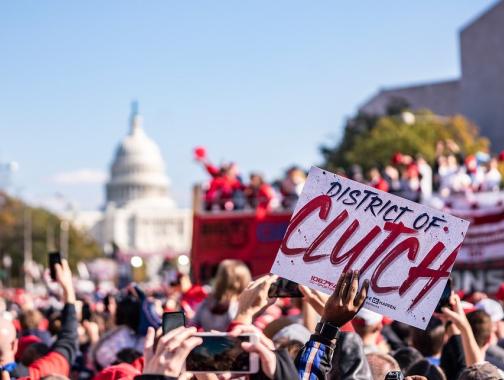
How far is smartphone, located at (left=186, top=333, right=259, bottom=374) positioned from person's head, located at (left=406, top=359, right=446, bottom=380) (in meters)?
2.48

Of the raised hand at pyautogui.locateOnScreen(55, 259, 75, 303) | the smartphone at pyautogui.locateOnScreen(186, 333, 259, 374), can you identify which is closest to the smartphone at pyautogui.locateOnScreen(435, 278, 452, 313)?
the smartphone at pyautogui.locateOnScreen(186, 333, 259, 374)

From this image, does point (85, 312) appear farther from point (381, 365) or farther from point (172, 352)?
point (172, 352)

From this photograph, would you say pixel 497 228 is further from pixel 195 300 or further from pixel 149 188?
pixel 149 188

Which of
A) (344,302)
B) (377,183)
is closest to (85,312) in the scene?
(344,302)

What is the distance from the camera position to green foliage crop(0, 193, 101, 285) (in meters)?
93.6

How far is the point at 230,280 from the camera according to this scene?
7.02 metres

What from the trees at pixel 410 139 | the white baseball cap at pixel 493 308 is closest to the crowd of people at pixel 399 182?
the white baseball cap at pixel 493 308

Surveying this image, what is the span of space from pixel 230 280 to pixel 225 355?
12.5ft

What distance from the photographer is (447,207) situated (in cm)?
1766

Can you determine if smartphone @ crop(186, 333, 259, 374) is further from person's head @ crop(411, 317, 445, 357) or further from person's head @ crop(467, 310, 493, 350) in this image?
person's head @ crop(411, 317, 445, 357)

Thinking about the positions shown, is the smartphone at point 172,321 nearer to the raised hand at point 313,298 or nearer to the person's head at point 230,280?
the raised hand at point 313,298

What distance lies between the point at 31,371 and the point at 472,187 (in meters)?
13.5

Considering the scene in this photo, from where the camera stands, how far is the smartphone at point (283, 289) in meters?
5.09

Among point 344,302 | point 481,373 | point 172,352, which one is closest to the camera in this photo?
point 172,352
